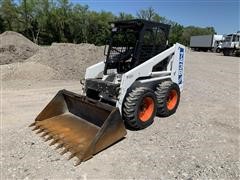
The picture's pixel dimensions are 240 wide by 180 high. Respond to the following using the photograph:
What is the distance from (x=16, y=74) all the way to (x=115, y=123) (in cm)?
737

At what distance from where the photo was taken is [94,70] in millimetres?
5754

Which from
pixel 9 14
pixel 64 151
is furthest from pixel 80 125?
pixel 9 14

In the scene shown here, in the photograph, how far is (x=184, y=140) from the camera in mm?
4605

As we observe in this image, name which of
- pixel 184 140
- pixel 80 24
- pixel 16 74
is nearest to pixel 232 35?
pixel 80 24

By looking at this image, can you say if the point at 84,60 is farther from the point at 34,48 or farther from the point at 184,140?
the point at 184,140

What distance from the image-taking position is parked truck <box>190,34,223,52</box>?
4097 centimetres

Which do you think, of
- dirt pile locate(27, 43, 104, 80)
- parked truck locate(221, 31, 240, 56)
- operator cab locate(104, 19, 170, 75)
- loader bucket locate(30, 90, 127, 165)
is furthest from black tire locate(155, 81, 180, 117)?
parked truck locate(221, 31, 240, 56)

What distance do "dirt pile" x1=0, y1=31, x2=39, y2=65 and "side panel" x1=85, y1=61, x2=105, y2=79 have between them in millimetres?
10038

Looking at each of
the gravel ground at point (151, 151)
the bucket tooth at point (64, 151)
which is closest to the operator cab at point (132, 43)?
the gravel ground at point (151, 151)

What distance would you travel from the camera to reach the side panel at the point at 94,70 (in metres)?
5.68

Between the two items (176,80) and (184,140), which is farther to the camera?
(176,80)

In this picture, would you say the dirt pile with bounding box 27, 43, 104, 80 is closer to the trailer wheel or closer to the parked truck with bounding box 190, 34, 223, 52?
the trailer wheel

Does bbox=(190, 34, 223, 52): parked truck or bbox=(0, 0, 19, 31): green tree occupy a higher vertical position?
bbox=(0, 0, 19, 31): green tree

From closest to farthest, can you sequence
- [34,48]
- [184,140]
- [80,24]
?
[184,140]
[34,48]
[80,24]
